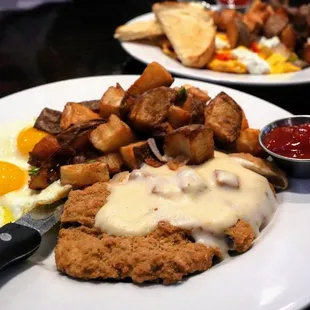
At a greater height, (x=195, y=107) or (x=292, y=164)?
(x=195, y=107)

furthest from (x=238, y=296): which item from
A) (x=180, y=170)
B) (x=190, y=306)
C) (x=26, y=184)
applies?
(x=26, y=184)

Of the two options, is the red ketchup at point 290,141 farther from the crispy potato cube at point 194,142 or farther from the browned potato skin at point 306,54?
the browned potato skin at point 306,54

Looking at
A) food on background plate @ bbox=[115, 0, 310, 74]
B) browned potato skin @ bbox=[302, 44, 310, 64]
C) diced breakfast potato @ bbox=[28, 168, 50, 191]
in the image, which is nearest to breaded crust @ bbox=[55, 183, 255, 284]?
diced breakfast potato @ bbox=[28, 168, 50, 191]

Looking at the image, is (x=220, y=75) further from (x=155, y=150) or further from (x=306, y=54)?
(x=155, y=150)

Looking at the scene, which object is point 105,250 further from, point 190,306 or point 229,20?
point 229,20

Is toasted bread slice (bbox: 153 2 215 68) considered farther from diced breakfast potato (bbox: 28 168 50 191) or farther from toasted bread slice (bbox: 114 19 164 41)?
diced breakfast potato (bbox: 28 168 50 191)

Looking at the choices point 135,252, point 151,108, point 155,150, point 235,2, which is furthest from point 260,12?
point 135,252
